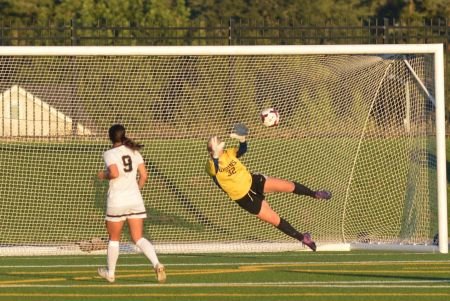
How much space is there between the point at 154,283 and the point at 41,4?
3780 cm

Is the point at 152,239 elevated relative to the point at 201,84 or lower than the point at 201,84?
lower

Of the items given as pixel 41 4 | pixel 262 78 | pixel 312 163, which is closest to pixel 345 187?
pixel 312 163

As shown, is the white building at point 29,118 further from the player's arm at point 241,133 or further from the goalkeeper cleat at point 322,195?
the goalkeeper cleat at point 322,195

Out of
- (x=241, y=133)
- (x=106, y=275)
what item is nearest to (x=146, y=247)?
(x=106, y=275)

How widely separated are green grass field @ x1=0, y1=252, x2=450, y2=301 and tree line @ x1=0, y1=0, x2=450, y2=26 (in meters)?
26.5

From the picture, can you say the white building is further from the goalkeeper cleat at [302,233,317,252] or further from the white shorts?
the white shorts

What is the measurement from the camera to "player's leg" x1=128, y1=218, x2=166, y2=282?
14.7 metres

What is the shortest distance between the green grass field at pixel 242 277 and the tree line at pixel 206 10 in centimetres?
2652

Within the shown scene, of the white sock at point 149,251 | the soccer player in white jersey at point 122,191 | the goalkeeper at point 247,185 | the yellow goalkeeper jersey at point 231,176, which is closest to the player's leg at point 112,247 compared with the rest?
the soccer player in white jersey at point 122,191

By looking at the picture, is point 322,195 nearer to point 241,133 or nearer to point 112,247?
point 241,133

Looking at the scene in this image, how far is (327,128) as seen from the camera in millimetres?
20703

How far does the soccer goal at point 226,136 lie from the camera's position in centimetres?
1975
